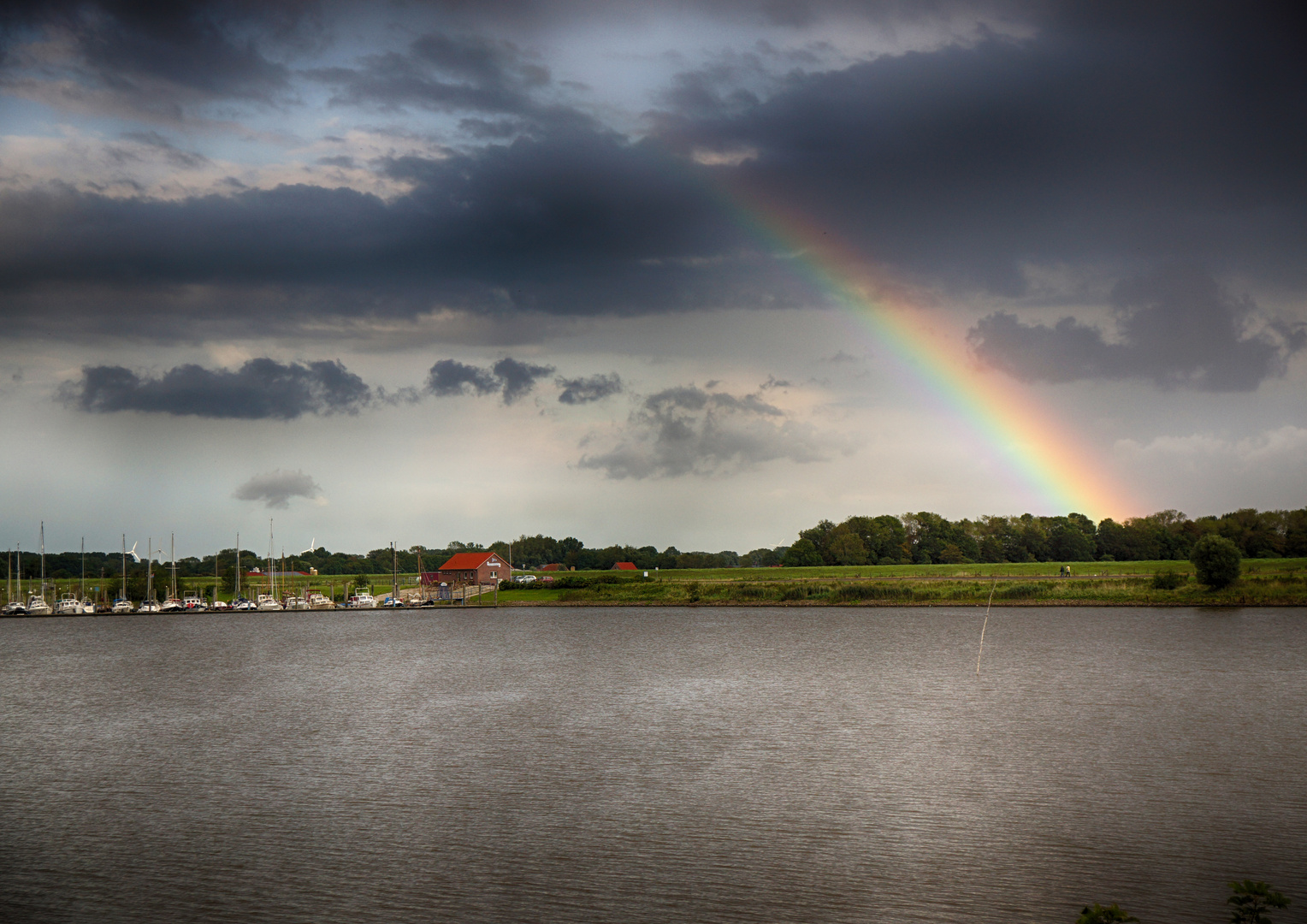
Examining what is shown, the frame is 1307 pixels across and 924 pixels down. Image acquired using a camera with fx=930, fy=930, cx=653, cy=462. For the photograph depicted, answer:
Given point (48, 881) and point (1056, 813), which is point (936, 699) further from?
point (48, 881)

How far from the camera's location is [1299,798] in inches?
894

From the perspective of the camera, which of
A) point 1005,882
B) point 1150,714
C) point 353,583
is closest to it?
point 1005,882

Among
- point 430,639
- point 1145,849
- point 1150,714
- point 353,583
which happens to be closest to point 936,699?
point 1150,714

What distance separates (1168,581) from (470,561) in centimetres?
9986

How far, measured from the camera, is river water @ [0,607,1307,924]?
17.2 metres

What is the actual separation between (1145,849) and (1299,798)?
6.76m

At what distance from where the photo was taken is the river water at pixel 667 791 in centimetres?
1719

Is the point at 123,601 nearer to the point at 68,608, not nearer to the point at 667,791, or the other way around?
the point at 68,608

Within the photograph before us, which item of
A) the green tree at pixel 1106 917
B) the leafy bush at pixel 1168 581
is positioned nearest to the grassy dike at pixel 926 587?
the leafy bush at pixel 1168 581

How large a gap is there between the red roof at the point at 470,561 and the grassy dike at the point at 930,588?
13313mm

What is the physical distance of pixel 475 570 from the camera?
5837 inches

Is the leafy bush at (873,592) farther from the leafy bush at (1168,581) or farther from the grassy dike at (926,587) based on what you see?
the leafy bush at (1168,581)

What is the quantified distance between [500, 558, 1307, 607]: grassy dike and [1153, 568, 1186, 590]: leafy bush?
11.7 inches

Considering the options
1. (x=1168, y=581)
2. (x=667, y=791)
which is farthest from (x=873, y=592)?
(x=667, y=791)
